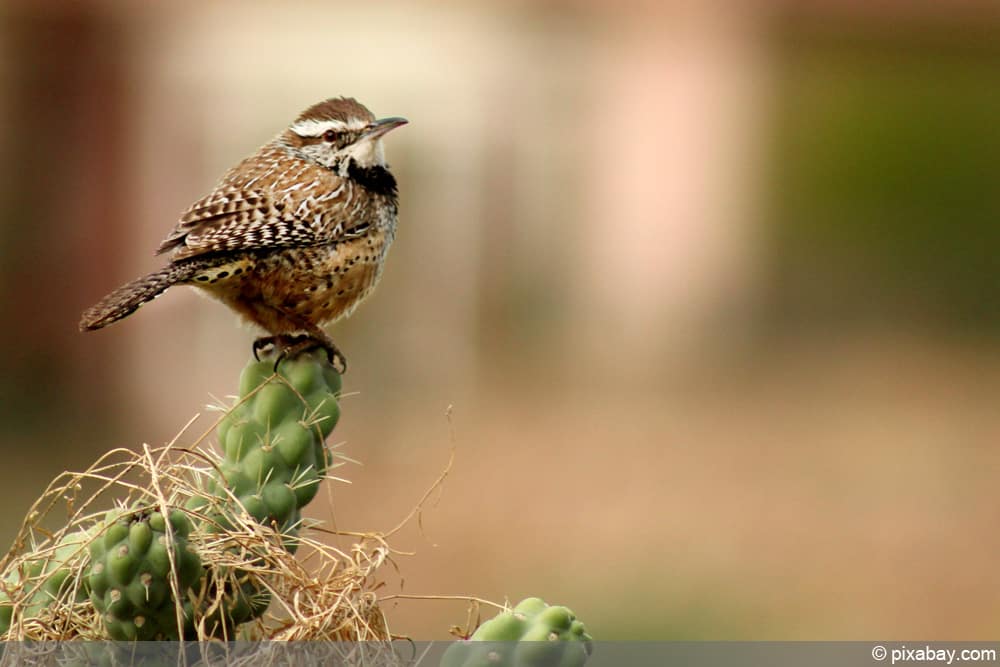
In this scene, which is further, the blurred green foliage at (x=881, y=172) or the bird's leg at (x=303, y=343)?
the blurred green foliage at (x=881, y=172)

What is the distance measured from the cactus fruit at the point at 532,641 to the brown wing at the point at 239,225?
3.93 feet

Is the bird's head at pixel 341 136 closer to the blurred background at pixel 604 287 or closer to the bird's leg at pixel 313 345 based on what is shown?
the bird's leg at pixel 313 345

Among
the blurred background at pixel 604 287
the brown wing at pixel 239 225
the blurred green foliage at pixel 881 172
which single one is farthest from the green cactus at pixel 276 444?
the blurred green foliage at pixel 881 172

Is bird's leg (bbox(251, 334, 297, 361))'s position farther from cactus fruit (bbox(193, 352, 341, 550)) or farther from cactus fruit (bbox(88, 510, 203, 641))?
cactus fruit (bbox(88, 510, 203, 641))

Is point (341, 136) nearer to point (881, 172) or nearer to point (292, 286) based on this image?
point (292, 286)

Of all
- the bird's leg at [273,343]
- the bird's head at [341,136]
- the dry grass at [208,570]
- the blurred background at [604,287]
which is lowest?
the blurred background at [604,287]

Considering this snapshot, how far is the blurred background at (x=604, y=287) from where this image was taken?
996cm

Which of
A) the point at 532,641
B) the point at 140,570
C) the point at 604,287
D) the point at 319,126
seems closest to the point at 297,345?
the point at 319,126

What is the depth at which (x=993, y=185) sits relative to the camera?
15.8m

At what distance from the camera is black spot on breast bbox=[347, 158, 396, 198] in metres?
3.18

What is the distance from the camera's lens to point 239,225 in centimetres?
283

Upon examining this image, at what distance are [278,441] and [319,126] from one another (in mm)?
1212

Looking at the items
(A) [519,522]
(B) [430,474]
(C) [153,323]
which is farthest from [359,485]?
(C) [153,323]

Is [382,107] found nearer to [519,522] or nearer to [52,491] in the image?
[519,522]
